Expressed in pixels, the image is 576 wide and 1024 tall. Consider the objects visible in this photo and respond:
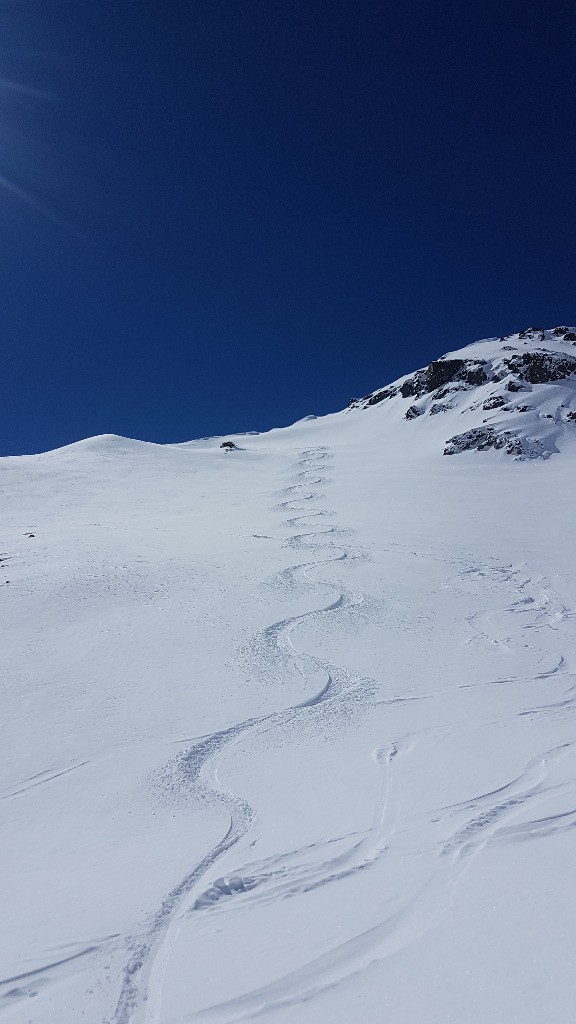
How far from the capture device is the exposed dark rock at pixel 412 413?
6069 cm

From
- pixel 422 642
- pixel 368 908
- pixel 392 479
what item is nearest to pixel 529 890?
pixel 368 908

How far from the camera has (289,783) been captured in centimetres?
625

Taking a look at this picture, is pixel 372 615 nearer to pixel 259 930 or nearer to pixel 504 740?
pixel 504 740

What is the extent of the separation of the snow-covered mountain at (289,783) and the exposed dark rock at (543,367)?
145 ft

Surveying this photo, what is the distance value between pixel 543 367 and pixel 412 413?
14952mm

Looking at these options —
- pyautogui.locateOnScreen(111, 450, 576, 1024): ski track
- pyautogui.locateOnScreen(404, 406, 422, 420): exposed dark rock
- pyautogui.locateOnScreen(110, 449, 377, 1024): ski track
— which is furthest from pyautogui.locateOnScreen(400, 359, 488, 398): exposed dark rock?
pyautogui.locateOnScreen(111, 450, 576, 1024): ski track

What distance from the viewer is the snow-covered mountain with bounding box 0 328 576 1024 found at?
358 centimetres

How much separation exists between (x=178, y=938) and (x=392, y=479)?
3223cm

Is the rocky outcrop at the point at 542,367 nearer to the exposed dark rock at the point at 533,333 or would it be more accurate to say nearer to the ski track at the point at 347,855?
the exposed dark rock at the point at 533,333

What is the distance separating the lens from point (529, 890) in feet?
13.1

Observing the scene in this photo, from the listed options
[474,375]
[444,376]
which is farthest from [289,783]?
[444,376]

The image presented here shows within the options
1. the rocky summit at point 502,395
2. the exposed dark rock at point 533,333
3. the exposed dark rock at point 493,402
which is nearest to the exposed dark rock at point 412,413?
the rocky summit at point 502,395

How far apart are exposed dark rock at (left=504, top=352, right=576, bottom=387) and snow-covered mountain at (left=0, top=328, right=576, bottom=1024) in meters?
44.1

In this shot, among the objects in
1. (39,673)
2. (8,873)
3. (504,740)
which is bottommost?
(504,740)
